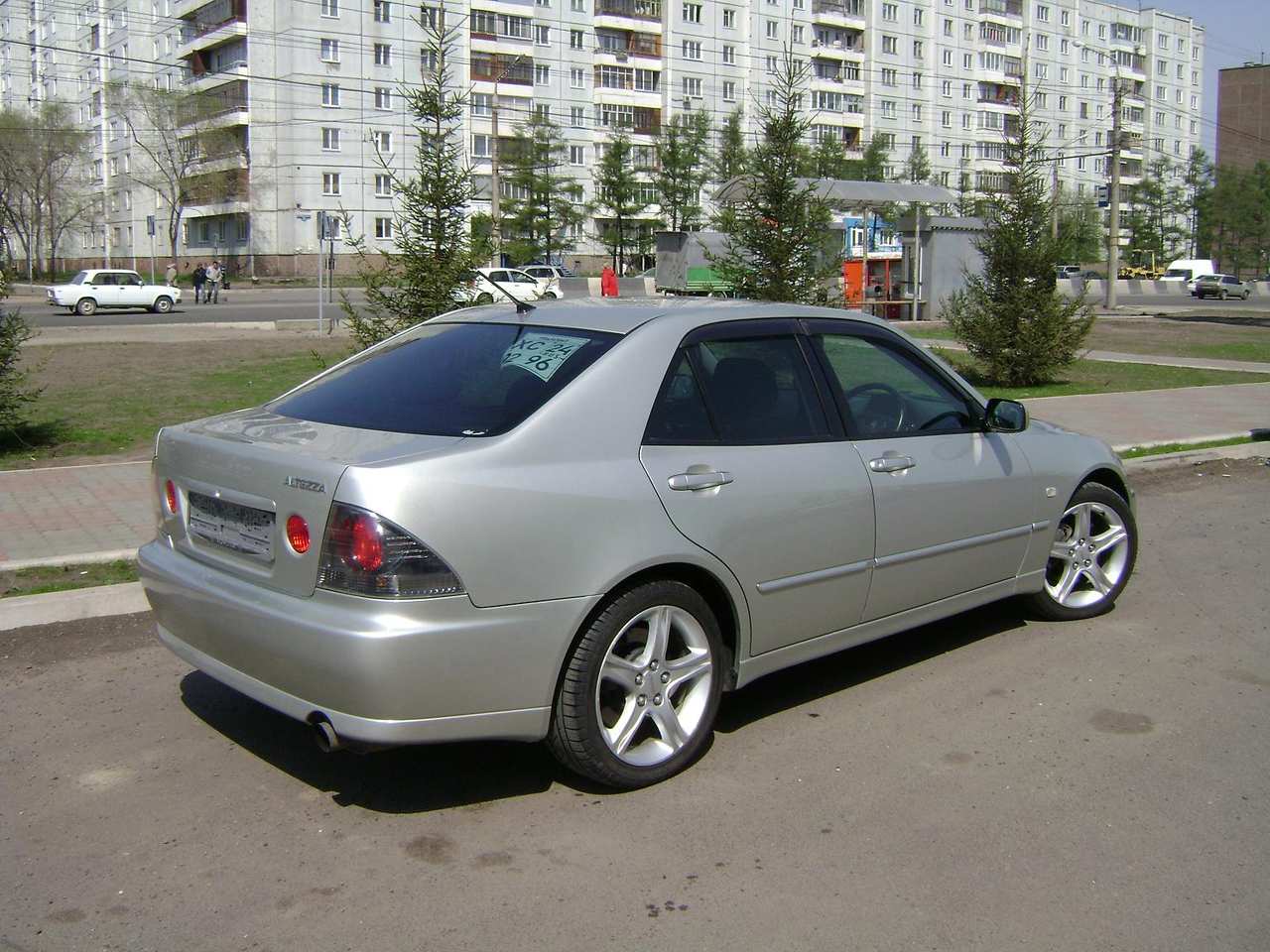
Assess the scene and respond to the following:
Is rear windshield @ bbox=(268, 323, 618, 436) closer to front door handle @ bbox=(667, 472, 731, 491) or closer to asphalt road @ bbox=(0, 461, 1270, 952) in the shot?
front door handle @ bbox=(667, 472, 731, 491)

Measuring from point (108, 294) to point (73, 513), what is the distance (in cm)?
3684

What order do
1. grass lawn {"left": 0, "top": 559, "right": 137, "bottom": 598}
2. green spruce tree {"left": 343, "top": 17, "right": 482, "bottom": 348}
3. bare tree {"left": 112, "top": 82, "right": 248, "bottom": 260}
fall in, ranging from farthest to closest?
bare tree {"left": 112, "top": 82, "right": 248, "bottom": 260} → green spruce tree {"left": 343, "top": 17, "right": 482, "bottom": 348} → grass lawn {"left": 0, "top": 559, "right": 137, "bottom": 598}

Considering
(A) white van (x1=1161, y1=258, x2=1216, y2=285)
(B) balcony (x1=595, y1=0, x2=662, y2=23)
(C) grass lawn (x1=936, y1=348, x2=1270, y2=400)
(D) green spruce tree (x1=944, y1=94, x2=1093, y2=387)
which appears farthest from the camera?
(B) balcony (x1=595, y1=0, x2=662, y2=23)

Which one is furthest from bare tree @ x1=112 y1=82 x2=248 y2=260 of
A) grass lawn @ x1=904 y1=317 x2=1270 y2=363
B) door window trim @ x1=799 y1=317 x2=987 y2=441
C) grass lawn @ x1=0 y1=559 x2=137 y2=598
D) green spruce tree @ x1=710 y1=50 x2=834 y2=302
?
door window trim @ x1=799 y1=317 x2=987 y2=441

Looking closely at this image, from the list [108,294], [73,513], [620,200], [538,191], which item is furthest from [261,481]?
[620,200]

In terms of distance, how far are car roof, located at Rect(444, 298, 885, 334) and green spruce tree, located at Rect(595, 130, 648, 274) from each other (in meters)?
68.9

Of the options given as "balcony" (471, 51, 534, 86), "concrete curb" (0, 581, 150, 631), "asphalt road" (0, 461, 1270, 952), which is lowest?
"asphalt road" (0, 461, 1270, 952)

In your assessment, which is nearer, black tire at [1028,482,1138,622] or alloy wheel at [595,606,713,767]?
alloy wheel at [595,606,713,767]

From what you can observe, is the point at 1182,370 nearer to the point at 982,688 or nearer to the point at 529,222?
the point at 982,688

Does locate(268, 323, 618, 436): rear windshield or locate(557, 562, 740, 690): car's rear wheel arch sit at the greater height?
locate(268, 323, 618, 436): rear windshield

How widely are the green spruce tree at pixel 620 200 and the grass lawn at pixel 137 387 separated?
5019 cm

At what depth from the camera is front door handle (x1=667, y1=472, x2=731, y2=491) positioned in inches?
168

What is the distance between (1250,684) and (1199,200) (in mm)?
92107

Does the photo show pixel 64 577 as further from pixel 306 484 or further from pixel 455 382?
pixel 306 484
